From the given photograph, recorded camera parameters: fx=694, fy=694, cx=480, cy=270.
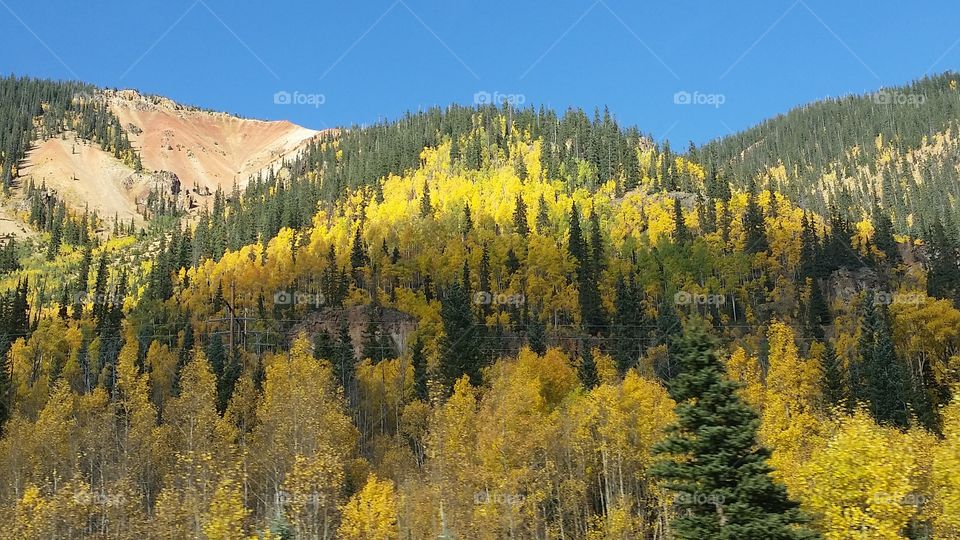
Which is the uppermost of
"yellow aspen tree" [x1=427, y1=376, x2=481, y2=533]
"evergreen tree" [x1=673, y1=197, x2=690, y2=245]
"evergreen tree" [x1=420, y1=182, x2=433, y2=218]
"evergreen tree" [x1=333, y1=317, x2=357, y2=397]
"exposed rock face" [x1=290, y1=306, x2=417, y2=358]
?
"evergreen tree" [x1=420, y1=182, x2=433, y2=218]

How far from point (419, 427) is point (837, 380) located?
4025 centimetres

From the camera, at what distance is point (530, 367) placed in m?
71.6

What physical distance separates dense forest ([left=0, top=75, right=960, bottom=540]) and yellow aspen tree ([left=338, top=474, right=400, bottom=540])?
295 millimetres

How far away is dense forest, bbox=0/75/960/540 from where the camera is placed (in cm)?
3125

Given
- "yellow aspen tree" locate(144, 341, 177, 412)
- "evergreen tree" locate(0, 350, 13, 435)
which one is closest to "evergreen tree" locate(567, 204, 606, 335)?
"yellow aspen tree" locate(144, 341, 177, 412)

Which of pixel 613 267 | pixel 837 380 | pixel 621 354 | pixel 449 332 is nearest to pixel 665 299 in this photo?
pixel 613 267

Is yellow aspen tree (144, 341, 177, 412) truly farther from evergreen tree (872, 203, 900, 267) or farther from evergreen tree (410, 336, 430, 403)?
evergreen tree (872, 203, 900, 267)

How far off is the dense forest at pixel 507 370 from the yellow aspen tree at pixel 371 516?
29cm

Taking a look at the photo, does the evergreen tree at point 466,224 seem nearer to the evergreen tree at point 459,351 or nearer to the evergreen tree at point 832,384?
the evergreen tree at point 459,351

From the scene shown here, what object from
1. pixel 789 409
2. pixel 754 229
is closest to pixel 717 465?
pixel 789 409

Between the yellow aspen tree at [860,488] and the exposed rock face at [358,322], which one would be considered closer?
the yellow aspen tree at [860,488]

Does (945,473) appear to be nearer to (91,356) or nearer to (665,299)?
(665,299)

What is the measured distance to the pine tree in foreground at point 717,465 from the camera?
77.4ft

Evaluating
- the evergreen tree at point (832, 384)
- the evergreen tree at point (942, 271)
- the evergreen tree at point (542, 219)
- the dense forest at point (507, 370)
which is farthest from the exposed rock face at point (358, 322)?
the evergreen tree at point (942, 271)
